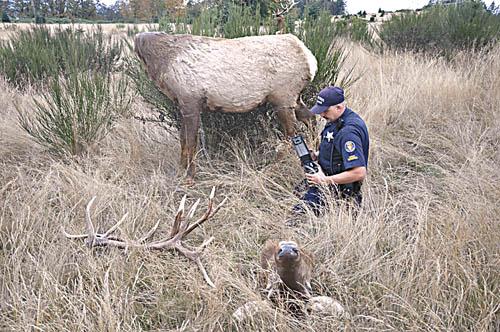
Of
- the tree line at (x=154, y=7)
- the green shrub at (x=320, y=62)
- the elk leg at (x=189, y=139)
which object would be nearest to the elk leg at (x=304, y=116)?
the green shrub at (x=320, y=62)

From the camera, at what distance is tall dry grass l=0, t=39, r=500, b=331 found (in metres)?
2.43

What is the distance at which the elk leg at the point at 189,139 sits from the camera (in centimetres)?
390

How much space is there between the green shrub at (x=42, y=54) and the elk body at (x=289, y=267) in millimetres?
5099

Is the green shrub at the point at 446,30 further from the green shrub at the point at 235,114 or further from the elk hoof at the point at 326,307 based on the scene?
the elk hoof at the point at 326,307

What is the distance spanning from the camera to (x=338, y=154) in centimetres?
344

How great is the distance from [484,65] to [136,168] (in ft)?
17.4

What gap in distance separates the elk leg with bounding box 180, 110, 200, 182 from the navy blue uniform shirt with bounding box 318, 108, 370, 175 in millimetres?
1039

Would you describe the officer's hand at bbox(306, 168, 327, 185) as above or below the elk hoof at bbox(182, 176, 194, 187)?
above

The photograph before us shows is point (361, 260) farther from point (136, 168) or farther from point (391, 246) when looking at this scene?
point (136, 168)

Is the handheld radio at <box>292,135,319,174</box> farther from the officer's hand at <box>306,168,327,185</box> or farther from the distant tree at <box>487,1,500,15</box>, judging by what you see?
the distant tree at <box>487,1,500,15</box>

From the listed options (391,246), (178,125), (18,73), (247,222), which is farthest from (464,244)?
(18,73)

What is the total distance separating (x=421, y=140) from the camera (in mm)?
5016

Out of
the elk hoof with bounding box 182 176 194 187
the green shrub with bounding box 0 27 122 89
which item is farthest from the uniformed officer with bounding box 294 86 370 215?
the green shrub with bounding box 0 27 122 89

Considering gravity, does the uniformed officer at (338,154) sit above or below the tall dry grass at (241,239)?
above
